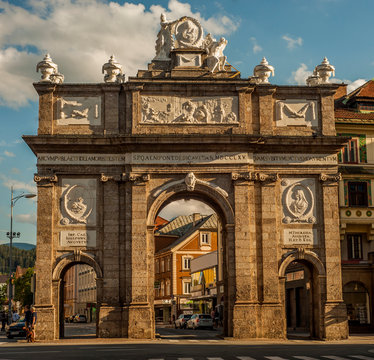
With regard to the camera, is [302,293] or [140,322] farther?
[302,293]

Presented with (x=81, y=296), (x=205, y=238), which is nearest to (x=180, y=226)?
(x=205, y=238)

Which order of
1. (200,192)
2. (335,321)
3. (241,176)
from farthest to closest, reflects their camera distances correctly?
(200,192) < (241,176) < (335,321)

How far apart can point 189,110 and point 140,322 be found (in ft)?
40.0

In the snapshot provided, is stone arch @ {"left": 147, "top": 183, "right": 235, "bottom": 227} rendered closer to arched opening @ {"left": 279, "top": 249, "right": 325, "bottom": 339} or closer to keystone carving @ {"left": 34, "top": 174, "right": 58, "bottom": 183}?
arched opening @ {"left": 279, "top": 249, "right": 325, "bottom": 339}

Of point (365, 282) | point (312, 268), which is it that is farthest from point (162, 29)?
point (365, 282)

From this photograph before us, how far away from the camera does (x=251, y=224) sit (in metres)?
37.2

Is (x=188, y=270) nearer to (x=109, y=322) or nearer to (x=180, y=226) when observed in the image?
(x=180, y=226)

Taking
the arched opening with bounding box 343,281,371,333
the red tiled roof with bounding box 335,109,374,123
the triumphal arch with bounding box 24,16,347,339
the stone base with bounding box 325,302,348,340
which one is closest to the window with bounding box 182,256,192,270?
the arched opening with bounding box 343,281,371,333

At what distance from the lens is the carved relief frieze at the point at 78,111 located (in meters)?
37.9

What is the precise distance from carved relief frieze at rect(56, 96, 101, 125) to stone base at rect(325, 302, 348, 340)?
54.8 ft

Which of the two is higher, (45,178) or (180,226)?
(180,226)

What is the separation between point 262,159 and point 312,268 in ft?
22.9

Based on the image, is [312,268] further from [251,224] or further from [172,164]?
[172,164]

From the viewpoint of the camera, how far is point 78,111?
125 ft
